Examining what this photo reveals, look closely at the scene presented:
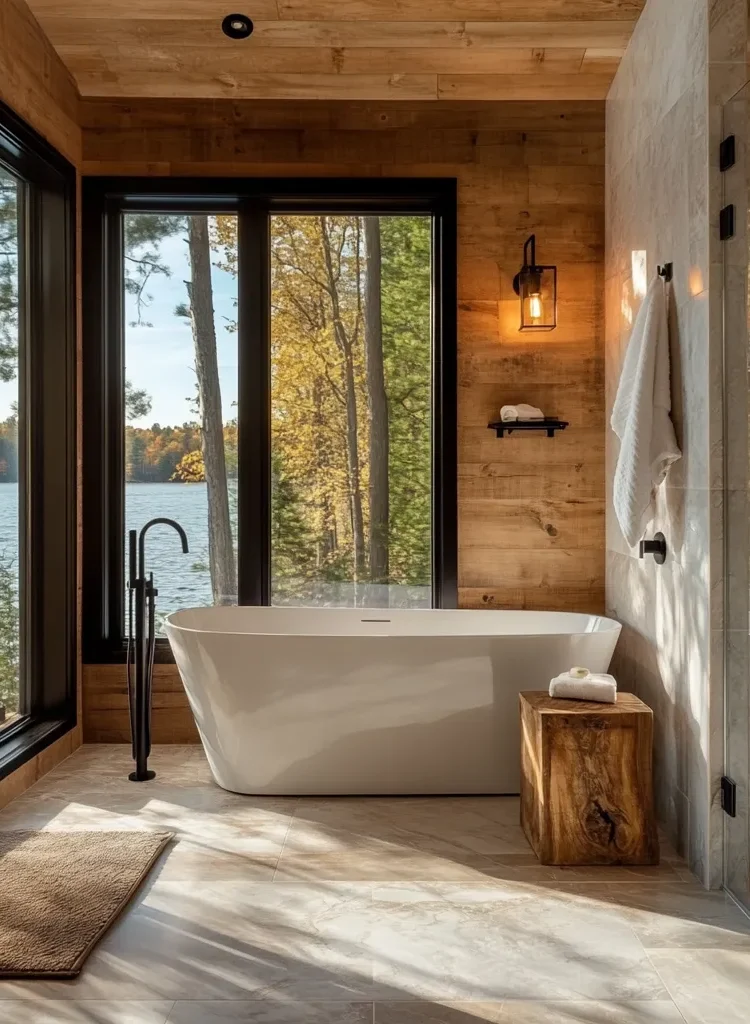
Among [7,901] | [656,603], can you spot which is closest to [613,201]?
[656,603]

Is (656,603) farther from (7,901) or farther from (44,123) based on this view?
(44,123)

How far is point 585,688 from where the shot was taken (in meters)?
2.94

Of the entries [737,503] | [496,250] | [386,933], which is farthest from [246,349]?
[386,933]

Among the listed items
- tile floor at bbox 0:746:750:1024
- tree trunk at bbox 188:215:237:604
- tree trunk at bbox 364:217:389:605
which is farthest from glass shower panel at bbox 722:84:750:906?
tree trunk at bbox 188:215:237:604

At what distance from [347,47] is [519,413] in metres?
1.71

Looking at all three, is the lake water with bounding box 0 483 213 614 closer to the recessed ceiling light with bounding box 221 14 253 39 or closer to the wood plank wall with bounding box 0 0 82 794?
the wood plank wall with bounding box 0 0 82 794

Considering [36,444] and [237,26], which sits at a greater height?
[237,26]

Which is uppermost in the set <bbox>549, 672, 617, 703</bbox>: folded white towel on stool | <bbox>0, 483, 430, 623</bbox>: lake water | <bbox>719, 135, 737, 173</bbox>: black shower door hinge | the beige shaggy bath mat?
<bbox>719, 135, 737, 173</bbox>: black shower door hinge

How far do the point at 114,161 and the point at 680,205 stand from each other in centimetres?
253

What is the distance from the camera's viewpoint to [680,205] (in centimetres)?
296

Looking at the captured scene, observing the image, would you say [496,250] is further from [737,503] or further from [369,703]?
[369,703]

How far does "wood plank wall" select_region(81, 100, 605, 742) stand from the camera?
4082 mm

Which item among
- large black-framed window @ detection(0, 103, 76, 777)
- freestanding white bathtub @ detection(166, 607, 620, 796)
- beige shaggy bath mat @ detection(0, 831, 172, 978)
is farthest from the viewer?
large black-framed window @ detection(0, 103, 76, 777)

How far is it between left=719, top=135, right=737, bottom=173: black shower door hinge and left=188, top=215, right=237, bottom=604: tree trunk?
7.74ft
